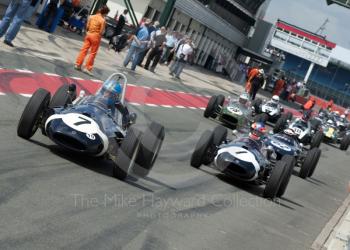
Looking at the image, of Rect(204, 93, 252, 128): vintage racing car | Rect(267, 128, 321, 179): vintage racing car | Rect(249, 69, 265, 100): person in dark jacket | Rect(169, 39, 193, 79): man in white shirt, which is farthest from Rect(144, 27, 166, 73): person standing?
Rect(267, 128, 321, 179): vintage racing car

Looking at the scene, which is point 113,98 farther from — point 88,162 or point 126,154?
point 126,154

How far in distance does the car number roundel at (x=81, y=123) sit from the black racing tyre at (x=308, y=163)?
7882mm

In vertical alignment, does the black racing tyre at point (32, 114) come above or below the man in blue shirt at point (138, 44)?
below

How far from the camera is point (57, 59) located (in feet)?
65.4

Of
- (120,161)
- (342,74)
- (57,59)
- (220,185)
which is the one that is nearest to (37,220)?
(120,161)

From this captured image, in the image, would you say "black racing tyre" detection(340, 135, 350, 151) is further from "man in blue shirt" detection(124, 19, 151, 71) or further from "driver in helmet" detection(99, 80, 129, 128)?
"driver in helmet" detection(99, 80, 129, 128)

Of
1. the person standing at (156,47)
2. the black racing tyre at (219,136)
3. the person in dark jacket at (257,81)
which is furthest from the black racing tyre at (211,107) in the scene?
the person in dark jacket at (257,81)

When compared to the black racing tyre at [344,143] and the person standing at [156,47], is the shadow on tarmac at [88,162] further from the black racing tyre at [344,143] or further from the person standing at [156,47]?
the black racing tyre at [344,143]

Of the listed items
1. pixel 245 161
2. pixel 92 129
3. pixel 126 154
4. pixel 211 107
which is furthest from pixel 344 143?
pixel 92 129

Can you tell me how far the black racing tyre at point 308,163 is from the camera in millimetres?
16672

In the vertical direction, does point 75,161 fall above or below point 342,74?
below

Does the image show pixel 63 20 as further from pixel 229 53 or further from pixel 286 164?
pixel 229 53

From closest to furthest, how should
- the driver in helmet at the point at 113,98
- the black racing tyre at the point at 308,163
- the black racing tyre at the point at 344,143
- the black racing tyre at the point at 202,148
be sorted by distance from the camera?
the driver in helmet at the point at 113,98
the black racing tyre at the point at 202,148
the black racing tyre at the point at 308,163
the black racing tyre at the point at 344,143

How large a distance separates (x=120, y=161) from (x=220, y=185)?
3.04 m
